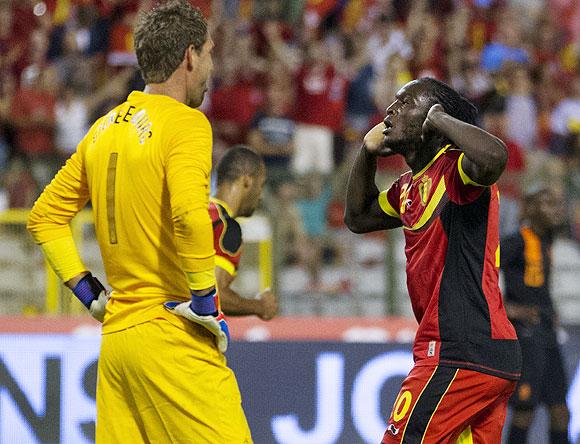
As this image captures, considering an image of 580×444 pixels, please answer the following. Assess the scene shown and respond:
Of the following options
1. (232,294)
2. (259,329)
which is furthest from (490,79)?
(232,294)

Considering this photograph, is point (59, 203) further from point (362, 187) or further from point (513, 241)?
point (513, 241)

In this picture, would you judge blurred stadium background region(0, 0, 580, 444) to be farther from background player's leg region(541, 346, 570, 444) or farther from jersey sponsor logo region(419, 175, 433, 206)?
jersey sponsor logo region(419, 175, 433, 206)

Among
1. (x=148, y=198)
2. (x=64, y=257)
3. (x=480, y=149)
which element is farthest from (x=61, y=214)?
(x=480, y=149)

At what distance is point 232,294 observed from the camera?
6.48m

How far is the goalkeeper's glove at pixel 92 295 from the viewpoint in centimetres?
496

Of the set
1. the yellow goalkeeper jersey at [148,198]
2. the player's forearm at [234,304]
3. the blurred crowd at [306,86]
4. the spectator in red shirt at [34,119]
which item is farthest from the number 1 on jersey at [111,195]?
the spectator in red shirt at [34,119]

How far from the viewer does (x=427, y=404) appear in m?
4.63

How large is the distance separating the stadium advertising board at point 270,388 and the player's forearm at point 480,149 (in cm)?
533

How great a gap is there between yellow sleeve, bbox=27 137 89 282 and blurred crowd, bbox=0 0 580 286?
216 inches

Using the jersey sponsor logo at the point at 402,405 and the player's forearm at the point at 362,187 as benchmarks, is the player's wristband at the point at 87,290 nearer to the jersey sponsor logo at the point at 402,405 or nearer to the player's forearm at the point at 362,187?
the player's forearm at the point at 362,187

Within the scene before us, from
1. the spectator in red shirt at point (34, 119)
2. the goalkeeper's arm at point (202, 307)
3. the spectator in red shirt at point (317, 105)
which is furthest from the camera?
the spectator in red shirt at point (317, 105)

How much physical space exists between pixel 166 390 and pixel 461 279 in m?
1.27

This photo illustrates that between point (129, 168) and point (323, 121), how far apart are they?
7.97 meters

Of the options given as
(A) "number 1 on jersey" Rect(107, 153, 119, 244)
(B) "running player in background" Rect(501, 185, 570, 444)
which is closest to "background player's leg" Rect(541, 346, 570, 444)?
(B) "running player in background" Rect(501, 185, 570, 444)
